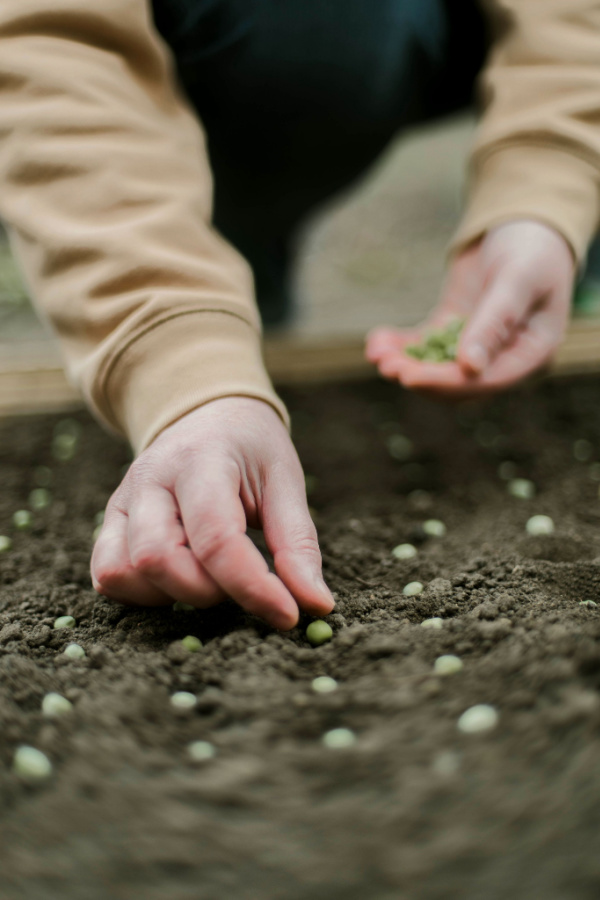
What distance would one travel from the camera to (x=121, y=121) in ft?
4.05

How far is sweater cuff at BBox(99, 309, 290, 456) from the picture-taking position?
1.07 m

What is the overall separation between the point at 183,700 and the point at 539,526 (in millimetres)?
699

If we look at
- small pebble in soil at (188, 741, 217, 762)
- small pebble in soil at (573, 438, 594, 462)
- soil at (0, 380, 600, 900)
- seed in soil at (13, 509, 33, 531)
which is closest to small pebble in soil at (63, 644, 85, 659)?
soil at (0, 380, 600, 900)

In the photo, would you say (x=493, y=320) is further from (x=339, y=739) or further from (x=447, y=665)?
(x=339, y=739)

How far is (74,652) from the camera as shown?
0.92 meters

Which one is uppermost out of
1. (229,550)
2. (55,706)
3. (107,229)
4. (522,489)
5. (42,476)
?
(107,229)

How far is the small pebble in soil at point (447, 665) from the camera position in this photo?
789 mm

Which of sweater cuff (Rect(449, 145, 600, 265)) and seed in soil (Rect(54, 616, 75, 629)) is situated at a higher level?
sweater cuff (Rect(449, 145, 600, 265))

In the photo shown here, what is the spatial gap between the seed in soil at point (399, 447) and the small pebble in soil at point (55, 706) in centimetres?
97

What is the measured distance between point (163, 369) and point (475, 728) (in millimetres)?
712

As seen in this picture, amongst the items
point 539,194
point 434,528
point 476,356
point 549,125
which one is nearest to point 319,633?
point 434,528

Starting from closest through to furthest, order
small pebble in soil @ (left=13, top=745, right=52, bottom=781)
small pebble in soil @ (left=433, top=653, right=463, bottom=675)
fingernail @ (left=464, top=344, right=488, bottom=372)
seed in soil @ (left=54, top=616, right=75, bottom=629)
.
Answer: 1. small pebble in soil @ (left=13, top=745, right=52, bottom=781)
2. small pebble in soil @ (left=433, top=653, right=463, bottom=675)
3. seed in soil @ (left=54, top=616, right=75, bottom=629)
4. fingernail @ (left=464, top=344, right=488, bottom=372)

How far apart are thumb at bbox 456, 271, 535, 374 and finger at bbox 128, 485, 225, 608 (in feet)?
2.14

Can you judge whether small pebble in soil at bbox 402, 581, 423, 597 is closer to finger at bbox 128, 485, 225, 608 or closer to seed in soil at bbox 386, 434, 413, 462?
finger at bbox 128, 485, 225, 608
